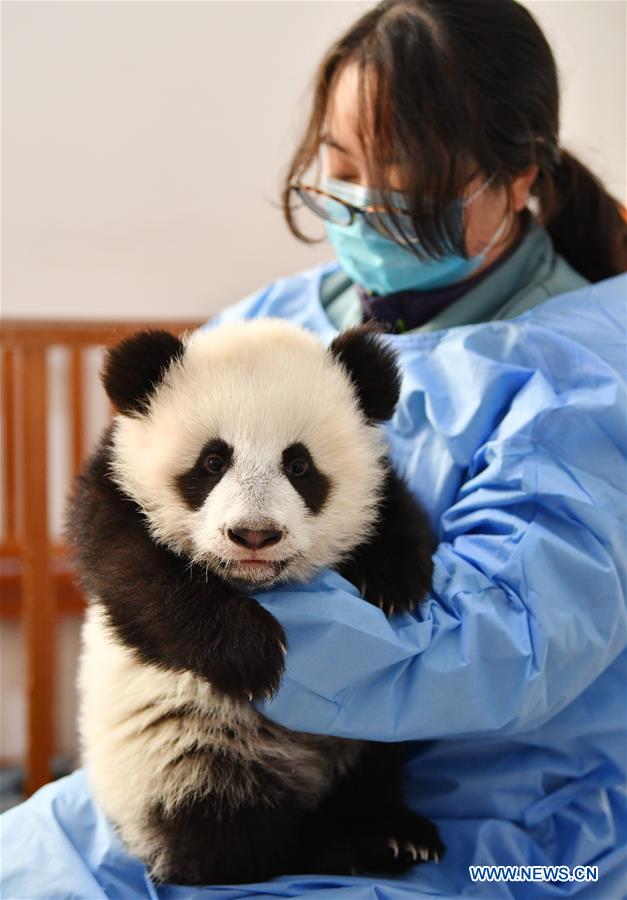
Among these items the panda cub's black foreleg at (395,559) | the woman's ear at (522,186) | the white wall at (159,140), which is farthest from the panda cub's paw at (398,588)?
the white wall at (159,140)

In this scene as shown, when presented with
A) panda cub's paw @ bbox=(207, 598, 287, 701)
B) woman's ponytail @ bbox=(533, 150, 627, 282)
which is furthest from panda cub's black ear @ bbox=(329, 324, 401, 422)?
woman's ponytail @ bbox=(533, 150, 627, 282)

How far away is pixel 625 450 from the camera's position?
1376 millimetres

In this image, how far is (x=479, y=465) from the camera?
146cm

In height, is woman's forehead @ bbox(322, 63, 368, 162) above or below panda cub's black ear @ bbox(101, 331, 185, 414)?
above

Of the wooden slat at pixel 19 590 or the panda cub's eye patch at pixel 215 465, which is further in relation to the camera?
the wooden slat at pixel 19 590

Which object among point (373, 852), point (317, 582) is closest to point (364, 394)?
point (317, 582)

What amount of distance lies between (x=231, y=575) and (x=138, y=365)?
328mm

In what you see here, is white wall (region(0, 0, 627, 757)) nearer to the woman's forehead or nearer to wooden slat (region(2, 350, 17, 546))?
wooden slat (region(2, 350, 17, 546))

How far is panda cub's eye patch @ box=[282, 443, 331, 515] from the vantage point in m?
1.24

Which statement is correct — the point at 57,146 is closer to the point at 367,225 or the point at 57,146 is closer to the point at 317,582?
the point at 367,225

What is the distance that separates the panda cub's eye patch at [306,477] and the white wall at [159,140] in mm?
1494

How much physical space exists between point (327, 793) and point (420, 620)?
34 centimetres

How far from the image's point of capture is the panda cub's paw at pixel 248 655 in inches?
44.6

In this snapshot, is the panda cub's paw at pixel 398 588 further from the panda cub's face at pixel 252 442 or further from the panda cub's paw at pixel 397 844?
the panda cub's paw at pixel 397 844
